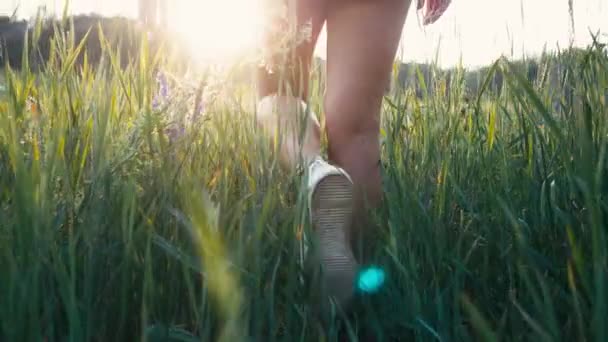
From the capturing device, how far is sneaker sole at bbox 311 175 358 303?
126 cm

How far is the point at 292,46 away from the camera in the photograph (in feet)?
3.58

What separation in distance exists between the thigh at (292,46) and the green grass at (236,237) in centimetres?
15

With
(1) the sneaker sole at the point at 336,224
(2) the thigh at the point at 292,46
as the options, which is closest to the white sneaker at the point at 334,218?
(1) the sneaker sole at the point at 336,224

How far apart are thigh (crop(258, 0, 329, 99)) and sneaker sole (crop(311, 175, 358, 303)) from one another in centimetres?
19

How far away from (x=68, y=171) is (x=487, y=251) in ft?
2.49

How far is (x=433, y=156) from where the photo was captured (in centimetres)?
159

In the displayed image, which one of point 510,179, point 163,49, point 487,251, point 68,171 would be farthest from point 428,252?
point 163,49

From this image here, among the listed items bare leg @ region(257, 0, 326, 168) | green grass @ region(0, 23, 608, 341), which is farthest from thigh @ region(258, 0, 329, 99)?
green grass @ region(0, 23, 608, 341)

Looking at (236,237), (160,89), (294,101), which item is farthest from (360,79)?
(236,237)

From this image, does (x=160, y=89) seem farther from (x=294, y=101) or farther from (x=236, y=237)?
(x=236, y=237)

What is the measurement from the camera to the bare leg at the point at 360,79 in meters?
1.54

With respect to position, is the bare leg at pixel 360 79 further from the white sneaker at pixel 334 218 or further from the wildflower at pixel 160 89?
the wildflower at pixel 160 89

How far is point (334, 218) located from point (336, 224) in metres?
0.01

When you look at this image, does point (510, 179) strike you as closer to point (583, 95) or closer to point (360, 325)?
point (583, 95)
